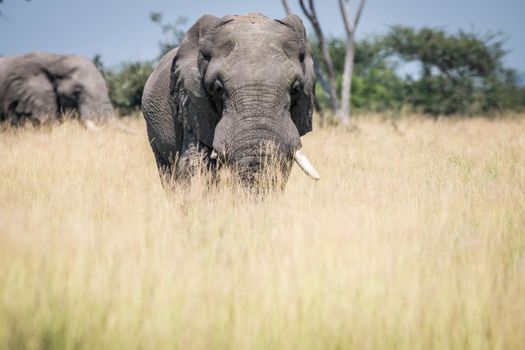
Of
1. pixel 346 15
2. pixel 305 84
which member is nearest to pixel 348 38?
pixel 346 15

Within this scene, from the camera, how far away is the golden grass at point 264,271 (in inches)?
110

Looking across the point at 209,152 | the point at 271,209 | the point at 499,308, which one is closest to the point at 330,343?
the point at 499,308

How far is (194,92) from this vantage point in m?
5.64

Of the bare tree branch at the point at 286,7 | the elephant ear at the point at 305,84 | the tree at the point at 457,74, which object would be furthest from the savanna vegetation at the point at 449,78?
the elephant ear at the point at 305,84

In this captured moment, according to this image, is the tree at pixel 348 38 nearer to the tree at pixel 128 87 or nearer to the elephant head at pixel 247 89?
the tree at pixel 128 87

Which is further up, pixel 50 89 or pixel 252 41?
pixel 252 41

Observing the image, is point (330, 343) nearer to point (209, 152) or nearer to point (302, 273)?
point (302, 273)

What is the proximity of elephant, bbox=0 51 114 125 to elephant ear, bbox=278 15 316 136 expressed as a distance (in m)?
8.91

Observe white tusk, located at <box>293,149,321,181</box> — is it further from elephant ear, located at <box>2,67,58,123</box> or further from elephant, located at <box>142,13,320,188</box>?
elephant ear, located at <box>2,67,58,123</box>

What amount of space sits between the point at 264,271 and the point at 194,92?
271 centimetres

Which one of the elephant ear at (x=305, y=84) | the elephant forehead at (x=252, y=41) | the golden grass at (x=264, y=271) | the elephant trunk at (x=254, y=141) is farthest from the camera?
the elephant ear at (x=305, y=84)

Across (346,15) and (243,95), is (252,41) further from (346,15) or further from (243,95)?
(346,15)

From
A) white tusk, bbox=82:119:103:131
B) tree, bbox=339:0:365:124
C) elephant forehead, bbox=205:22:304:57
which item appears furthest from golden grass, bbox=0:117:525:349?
tree, bbox=339:0:365:124

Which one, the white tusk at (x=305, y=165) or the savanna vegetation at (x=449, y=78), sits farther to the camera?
the savanna vegetation at (x=449, y=78)
